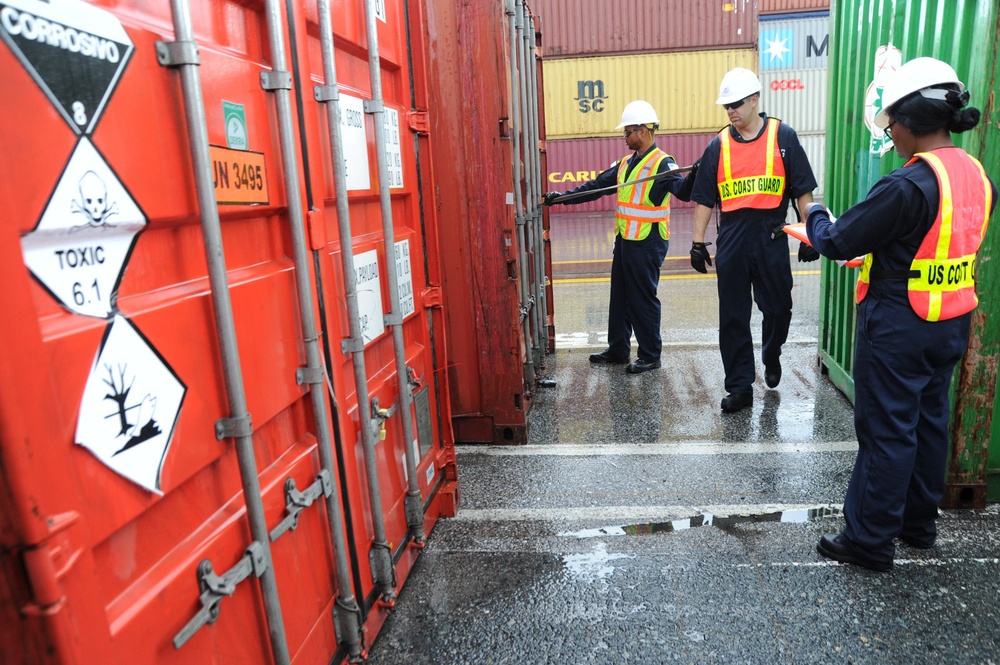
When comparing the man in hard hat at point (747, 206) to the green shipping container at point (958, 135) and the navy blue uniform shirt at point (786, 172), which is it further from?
the green shipping container at point (958, 135)

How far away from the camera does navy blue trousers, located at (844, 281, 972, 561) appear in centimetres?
273

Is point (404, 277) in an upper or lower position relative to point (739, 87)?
lower

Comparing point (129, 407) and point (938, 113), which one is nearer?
point (129, 407)

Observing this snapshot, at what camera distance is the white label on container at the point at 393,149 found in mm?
2910

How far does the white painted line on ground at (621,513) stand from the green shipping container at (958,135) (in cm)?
66

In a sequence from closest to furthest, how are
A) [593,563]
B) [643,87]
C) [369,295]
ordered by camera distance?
[369,295]
[593,563]
[643,87]

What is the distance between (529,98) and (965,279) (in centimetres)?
351

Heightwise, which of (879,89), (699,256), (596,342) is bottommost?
(596,342)

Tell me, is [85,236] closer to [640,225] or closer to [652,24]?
[640,225]

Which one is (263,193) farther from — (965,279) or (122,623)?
(965,279)

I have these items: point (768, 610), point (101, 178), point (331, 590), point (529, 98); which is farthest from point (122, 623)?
point (529, 98)

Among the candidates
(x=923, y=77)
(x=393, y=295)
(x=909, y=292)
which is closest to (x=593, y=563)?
(x=393, y=295)

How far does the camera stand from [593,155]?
22391mm

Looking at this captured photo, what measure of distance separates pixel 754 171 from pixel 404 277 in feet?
8.69
